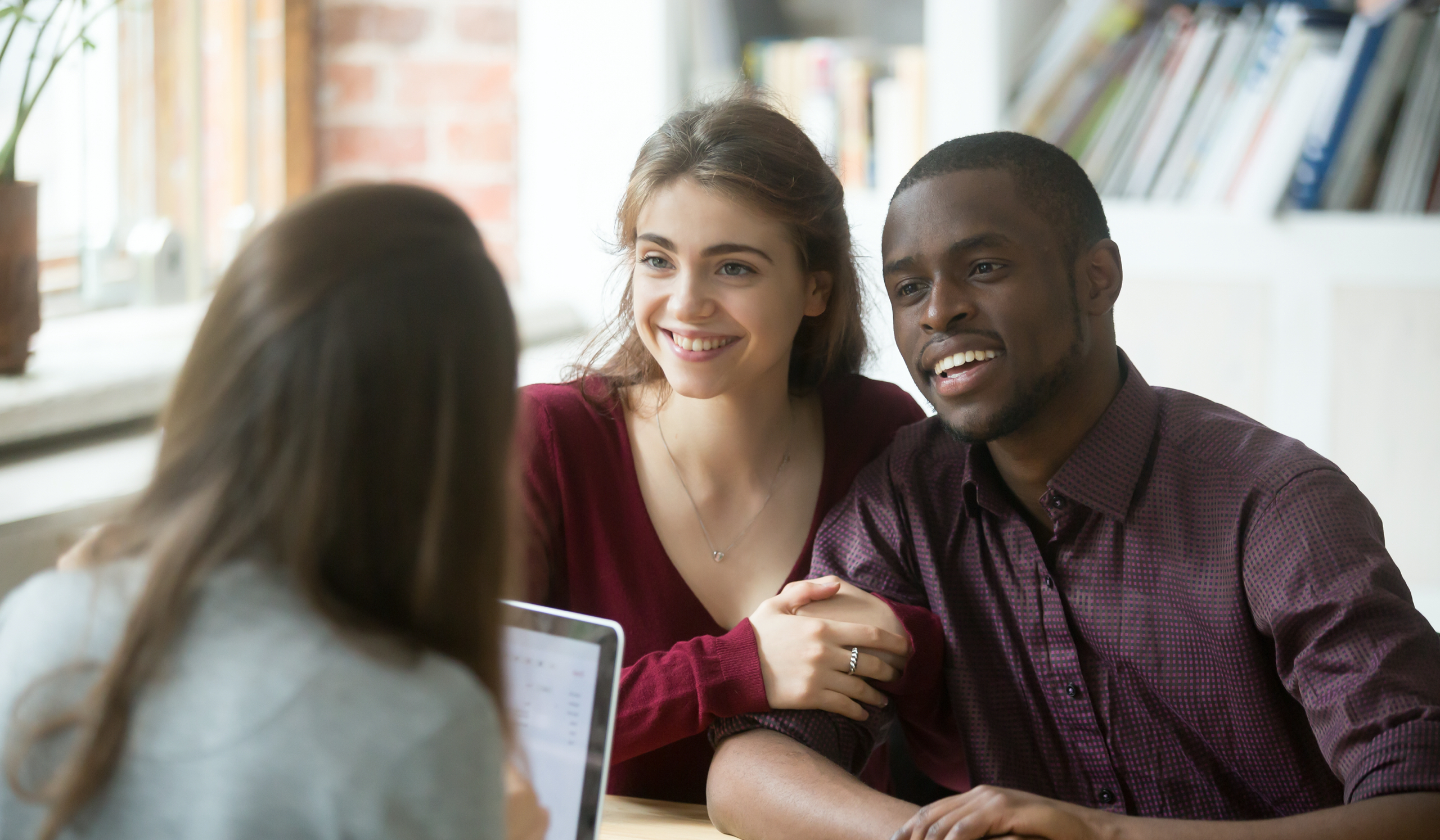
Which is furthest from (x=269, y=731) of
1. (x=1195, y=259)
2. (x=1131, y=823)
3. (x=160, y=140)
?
(x=1195, y=259)

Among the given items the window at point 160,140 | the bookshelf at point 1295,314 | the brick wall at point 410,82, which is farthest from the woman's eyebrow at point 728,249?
the brick wall at point 410,82

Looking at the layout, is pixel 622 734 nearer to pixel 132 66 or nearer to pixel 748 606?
pixel 748 606

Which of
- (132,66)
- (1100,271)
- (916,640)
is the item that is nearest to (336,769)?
(916,640)

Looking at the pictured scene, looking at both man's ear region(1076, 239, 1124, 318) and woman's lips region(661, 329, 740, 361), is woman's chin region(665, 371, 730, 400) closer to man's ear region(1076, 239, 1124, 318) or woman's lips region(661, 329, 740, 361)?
woman's lips region(661, 329, 740, 361)

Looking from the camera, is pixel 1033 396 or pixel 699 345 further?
pixel 699 345

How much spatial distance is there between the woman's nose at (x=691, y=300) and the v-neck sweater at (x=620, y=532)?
194 millimetres

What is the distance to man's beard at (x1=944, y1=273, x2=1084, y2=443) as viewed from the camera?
1251mm

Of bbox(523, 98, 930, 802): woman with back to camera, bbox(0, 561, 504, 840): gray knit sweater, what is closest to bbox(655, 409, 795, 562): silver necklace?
bbox(523, 98, 930, 802): woman with back to camera

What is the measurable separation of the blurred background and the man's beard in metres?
0.70

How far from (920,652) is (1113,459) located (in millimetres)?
273

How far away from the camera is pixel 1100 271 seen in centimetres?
130

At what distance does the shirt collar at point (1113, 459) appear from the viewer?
4.02 feet

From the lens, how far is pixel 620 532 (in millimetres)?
1417

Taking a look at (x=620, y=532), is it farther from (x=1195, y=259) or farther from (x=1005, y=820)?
(x=1195, y=259)
